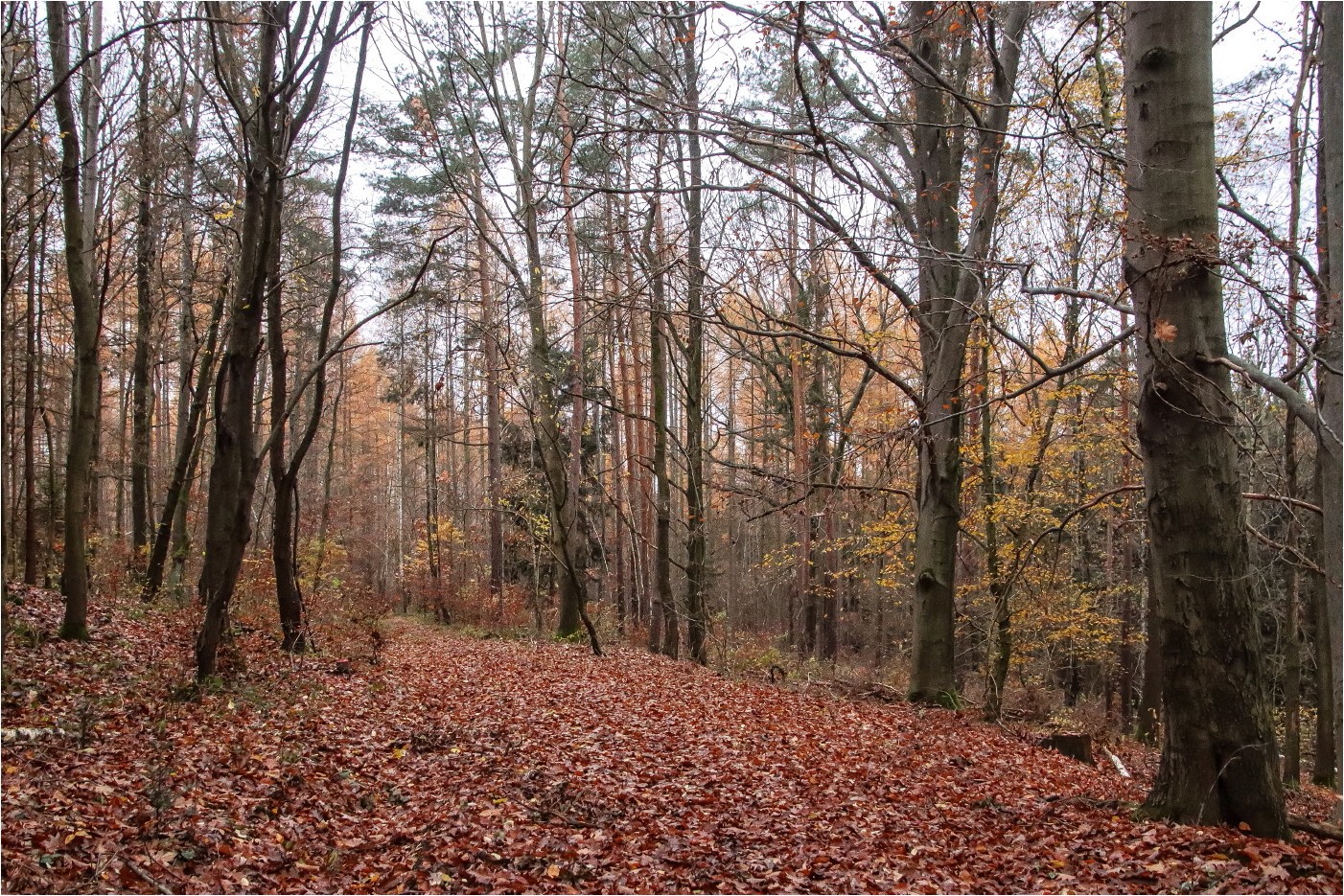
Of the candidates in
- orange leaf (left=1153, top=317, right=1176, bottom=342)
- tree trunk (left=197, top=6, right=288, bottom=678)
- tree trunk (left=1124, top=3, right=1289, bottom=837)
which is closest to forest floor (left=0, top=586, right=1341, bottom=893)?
tree trunk (left=1124, top=3, right=1289, bottom=837)

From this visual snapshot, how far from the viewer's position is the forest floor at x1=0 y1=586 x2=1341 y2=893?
3.89 m

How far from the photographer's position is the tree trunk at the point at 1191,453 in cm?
431

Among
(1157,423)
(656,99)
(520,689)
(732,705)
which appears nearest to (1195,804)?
(1157,423)

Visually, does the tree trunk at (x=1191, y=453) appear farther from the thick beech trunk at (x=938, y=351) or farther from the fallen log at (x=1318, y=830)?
the thick beech trunk at (x=938, y=351)

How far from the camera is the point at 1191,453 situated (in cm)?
444

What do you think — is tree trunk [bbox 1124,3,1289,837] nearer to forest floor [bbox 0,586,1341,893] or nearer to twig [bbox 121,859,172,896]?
forest floor [bbox 0,586,1341,893]

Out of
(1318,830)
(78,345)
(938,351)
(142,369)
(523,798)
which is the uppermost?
(142,369)

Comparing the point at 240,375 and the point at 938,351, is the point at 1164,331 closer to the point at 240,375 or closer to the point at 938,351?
the point at 938,351

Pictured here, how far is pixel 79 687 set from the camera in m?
6.28

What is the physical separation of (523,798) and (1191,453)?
14.9 ft

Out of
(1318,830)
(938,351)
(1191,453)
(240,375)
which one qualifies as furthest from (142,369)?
(1318,830)

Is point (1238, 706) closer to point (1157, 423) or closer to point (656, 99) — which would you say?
point (1157, 423)

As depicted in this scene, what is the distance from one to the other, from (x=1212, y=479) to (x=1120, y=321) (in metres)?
2.86

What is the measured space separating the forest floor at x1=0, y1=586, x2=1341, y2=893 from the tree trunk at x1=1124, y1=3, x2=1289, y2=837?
0.39 metres
